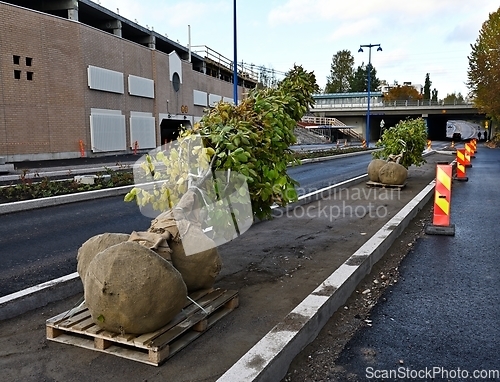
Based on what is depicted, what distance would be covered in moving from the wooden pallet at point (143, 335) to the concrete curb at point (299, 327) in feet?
1.98

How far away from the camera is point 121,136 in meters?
31.3

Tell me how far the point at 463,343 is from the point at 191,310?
95.3 inches

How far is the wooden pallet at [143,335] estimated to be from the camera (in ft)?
11.5

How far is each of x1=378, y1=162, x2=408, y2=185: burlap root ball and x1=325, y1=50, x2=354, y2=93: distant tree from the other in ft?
339

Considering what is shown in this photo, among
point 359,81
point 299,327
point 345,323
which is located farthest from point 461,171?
point 359,81

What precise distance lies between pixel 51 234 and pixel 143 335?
210 inches

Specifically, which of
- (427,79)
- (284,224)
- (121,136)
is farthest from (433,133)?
(284,224)

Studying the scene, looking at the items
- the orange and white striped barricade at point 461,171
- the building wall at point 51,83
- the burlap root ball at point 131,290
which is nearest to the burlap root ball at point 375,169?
the orange and white striped barricade at point 461,171

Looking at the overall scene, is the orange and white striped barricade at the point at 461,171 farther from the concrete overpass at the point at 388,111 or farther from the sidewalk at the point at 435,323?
the concrete overpass at the point at 388,111

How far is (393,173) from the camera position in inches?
527

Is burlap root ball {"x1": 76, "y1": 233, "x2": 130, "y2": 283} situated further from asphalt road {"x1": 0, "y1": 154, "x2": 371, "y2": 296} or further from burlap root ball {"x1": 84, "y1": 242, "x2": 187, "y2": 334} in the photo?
asphalt road {"x1": 0, "y1": 154, "x2": 371, "y2": 296}

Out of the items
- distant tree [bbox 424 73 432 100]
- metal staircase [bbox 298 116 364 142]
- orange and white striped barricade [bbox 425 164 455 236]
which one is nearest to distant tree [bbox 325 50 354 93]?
distant tree [bbox 424 73 432 100]

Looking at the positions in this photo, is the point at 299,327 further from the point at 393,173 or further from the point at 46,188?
the point at 393,173

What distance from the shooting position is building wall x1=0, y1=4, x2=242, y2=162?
23375 mm
